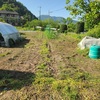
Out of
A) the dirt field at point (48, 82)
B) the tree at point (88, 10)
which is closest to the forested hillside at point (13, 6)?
the tree at point (88, 10)

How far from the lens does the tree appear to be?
530 inches

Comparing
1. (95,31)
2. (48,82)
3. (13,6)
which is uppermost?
(13,6)

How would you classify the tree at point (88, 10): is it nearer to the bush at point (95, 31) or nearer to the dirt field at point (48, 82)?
the bush at point (95, 31)

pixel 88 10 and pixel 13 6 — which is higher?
pixel 13 6

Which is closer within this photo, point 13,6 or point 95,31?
point 95,31

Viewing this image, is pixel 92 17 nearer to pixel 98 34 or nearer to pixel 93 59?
pixel 98 34

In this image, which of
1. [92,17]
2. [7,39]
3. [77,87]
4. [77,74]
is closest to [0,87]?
[77,87]

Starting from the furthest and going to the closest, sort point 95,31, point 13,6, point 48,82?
point 13,6, point 95,31, point 48,82

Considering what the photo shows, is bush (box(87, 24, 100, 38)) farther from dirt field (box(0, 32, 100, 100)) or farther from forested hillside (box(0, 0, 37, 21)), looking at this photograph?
forested hillside (box(0, 0, 37, 21))

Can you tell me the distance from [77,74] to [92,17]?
28.3ft

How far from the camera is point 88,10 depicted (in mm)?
15547

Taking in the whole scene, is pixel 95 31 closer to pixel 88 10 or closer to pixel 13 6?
pixel 88 10

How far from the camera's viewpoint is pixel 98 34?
15133 mm

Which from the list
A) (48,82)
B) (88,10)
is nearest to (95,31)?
(88,10)
